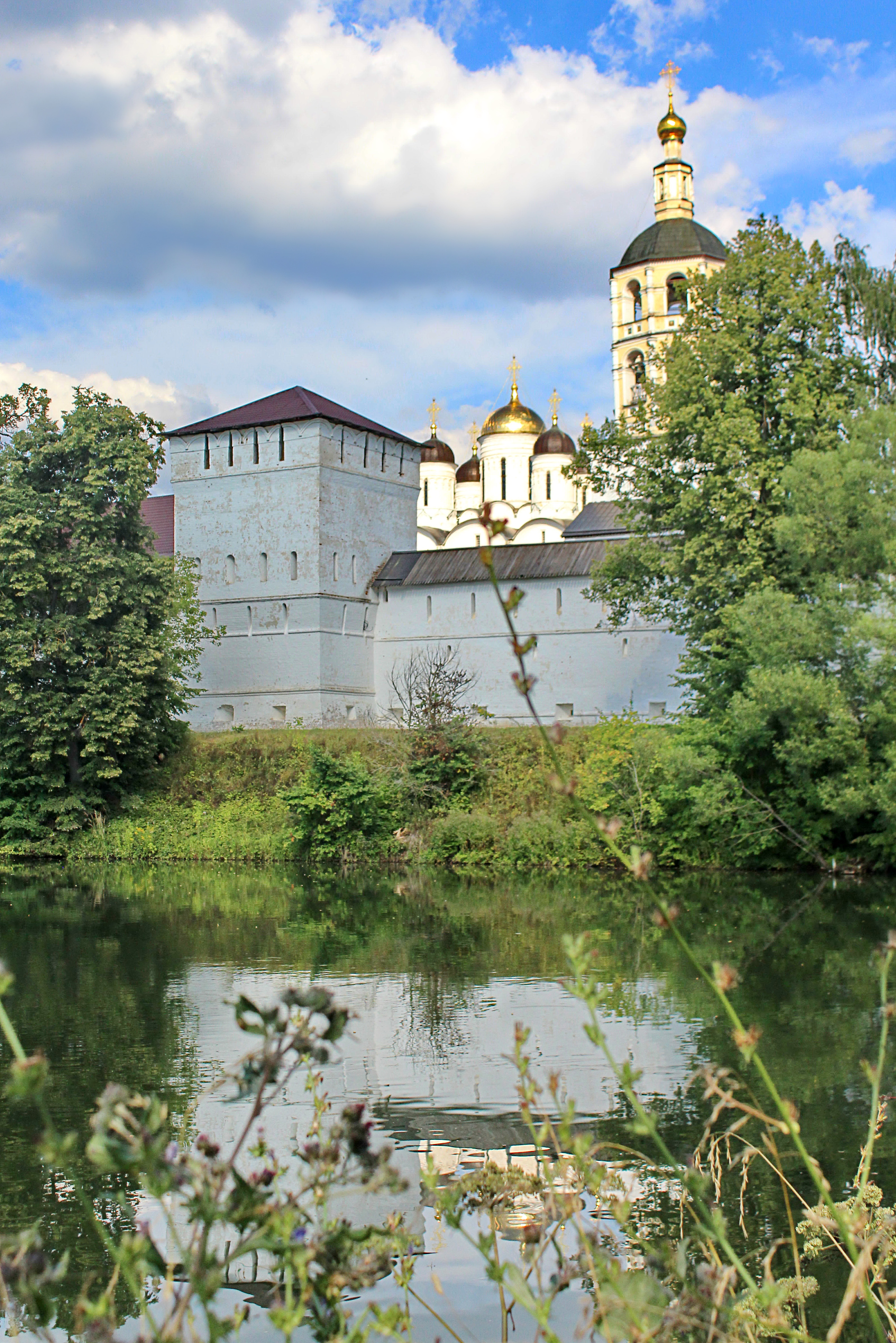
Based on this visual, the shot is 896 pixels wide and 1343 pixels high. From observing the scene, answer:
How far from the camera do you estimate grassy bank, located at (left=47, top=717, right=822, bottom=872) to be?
22.6 meters

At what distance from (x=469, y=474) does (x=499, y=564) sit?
2964 cm

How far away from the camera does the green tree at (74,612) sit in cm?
2677

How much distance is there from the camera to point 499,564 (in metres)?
37.9

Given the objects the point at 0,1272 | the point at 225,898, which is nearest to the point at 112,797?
the point at 225,898

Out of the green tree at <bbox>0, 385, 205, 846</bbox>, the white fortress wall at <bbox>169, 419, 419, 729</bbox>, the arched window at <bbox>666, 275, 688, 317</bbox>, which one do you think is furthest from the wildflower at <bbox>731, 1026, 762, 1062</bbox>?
the arched window at <bbox>666, 275, 688, 317</bbox>

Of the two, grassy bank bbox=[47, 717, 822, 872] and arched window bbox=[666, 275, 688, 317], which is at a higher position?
arched window bbox=[666, 275, 688, 317]

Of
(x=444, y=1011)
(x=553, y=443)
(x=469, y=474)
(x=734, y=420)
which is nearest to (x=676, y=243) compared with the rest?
(x=553, y=443)

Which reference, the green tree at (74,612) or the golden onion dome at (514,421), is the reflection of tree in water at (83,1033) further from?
the golden onion dome at (514,421)

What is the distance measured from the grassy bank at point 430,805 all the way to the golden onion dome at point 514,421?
113 feet

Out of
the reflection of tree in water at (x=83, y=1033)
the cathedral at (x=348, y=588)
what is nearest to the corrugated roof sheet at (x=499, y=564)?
the cathedral at (x=348, y=588)

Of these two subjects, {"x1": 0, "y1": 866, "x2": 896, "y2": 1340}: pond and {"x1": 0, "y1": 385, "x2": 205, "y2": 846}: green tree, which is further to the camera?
{"x1": 0, "y1": 385, "x2": 205, "y2": 846}: green tree

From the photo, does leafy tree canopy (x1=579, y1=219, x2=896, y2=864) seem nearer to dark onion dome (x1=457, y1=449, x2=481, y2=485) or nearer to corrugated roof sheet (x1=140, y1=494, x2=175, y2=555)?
corrugated roof sheet (x1=140, y1=494, x2=175, y2=555)

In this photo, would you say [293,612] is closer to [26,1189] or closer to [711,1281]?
[26,1189]

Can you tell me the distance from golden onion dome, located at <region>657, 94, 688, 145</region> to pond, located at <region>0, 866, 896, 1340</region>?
1600 inches
